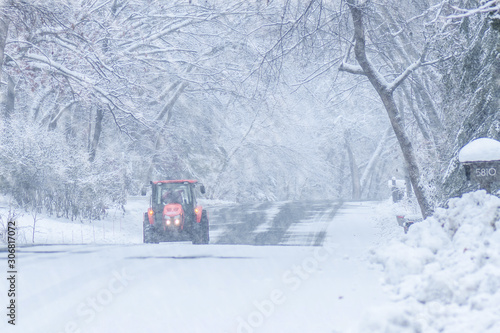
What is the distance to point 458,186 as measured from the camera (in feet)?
33.8

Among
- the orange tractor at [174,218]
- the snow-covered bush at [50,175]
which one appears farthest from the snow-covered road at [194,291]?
the snow-covered bush at [50,175]

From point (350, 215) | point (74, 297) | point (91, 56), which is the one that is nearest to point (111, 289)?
point (74, 297)

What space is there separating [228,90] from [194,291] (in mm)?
20203

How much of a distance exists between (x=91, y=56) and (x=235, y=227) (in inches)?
349

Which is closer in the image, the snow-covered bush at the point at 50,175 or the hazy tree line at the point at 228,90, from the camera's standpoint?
the hazy tree line at the point at 228,90

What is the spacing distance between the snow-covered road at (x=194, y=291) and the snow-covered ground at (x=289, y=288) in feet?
0.03

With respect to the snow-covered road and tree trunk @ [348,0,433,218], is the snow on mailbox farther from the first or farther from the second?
tree trunk @ [348,0,433,218]

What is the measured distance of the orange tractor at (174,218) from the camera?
51.2ft

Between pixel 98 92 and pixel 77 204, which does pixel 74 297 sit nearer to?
pixel 98 92

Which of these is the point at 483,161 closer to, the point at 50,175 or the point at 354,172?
the point at 50,175

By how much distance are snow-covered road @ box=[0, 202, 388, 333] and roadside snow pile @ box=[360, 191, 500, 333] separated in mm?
280

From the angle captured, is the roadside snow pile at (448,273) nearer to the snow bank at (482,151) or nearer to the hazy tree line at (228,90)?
the snow bank at (482,151)

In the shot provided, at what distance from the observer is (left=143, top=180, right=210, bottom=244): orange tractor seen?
15.6 meters

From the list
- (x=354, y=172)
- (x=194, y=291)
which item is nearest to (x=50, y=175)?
(x=194, y=291)
